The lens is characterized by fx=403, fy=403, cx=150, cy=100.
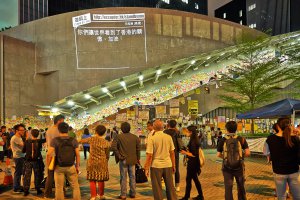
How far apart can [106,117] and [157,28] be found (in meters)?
8.40

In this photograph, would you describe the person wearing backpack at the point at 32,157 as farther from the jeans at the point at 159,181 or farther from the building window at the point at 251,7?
the building window at the point at 251,7

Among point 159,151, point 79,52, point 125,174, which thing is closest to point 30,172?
point 125,174

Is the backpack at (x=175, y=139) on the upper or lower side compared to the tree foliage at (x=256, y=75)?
lower

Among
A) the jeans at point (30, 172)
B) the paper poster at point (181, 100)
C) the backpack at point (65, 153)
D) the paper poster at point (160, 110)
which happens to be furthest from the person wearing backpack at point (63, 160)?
the paper poster at point (181, 100)

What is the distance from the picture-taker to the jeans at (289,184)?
5543 mm

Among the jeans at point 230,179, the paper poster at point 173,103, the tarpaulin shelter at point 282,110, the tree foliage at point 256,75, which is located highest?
the tree foliage at point 256,75

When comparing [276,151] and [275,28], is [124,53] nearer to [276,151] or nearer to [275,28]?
[276,151]

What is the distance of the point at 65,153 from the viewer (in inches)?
279

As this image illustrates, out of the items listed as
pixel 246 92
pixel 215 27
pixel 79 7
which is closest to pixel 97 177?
pixel 246 92

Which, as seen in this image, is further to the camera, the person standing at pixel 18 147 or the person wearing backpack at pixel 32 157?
the person standing at pixel 18 147

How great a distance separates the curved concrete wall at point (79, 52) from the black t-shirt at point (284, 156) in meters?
25.6

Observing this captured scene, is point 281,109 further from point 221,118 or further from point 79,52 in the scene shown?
point 79,52

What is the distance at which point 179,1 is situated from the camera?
7806cm

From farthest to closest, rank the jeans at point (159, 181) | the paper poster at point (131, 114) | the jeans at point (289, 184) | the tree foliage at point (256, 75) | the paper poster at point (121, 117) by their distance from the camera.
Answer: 1. the paper poster at point (121, 117)
2. the paper poster at point (131, 114)
3. the tree foliage at point (256, 75)
4. the jeans at point (159, 181)
5. the jeans at point (289, 184)
